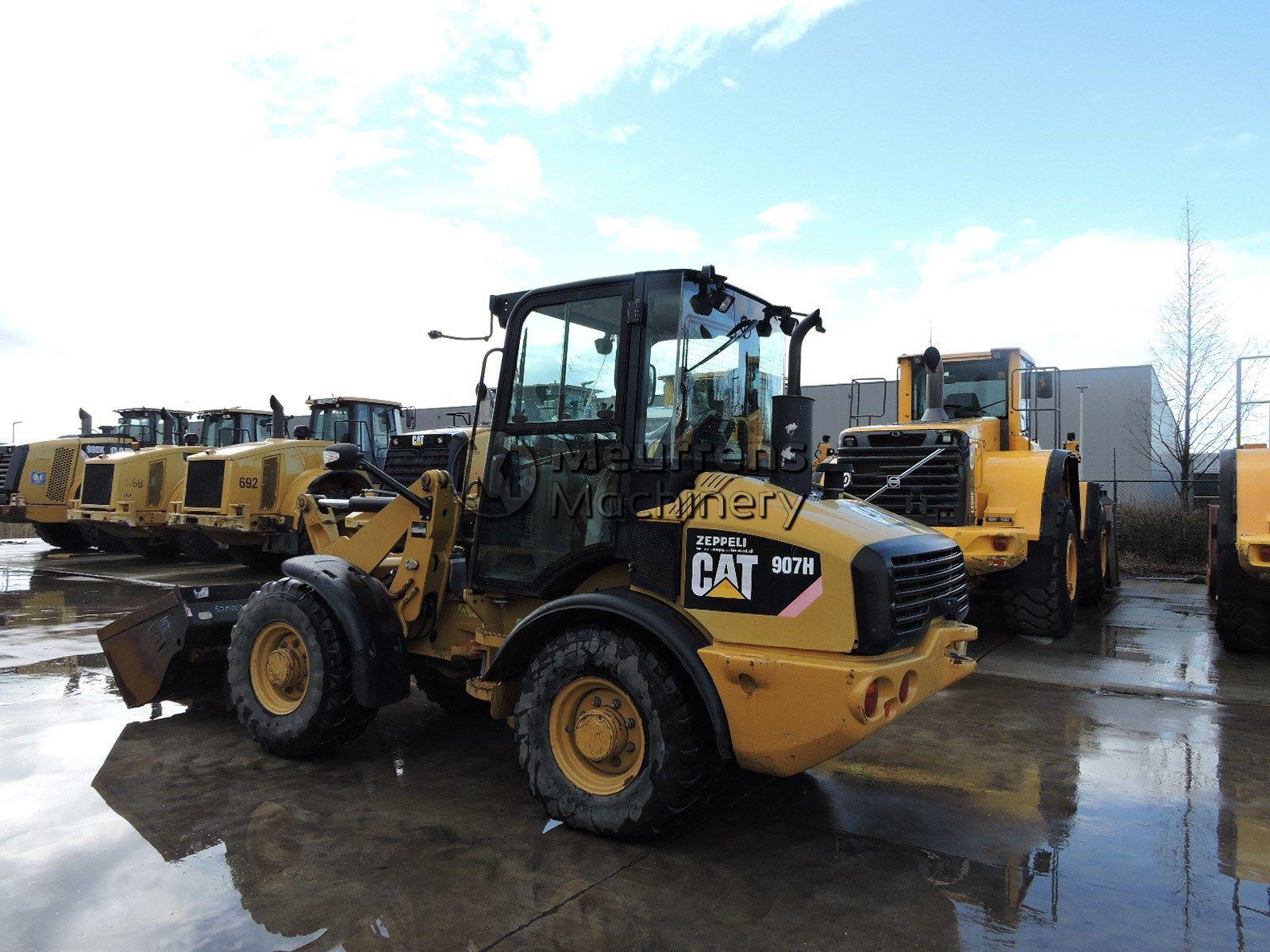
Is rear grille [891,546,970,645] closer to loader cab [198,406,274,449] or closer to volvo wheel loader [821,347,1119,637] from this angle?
volvo wheel loader [821,347,1119,637]

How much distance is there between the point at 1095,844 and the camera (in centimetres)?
365

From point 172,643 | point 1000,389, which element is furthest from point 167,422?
point 1000,389

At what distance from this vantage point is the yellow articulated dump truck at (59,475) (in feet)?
53.2

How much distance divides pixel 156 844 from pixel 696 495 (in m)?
2.66

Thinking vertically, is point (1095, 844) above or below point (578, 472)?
below

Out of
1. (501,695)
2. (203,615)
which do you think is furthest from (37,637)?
(501,695)

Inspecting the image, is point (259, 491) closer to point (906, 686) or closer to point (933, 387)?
point (933, 387)

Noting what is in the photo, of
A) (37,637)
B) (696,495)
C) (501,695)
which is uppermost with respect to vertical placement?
(696,495)

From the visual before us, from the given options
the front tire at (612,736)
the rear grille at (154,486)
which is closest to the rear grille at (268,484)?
the rear grille at (154,486)

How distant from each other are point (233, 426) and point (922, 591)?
48.9 ft

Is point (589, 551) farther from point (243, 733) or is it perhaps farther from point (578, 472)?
point (243, 733)

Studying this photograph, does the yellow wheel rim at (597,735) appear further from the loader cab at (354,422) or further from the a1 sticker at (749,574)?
the loader cab at (354,422)

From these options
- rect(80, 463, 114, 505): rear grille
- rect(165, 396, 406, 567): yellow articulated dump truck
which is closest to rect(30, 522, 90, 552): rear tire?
rect(80, 463, 114, 505): rear grille

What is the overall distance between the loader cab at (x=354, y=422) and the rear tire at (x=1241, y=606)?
10854 mm
